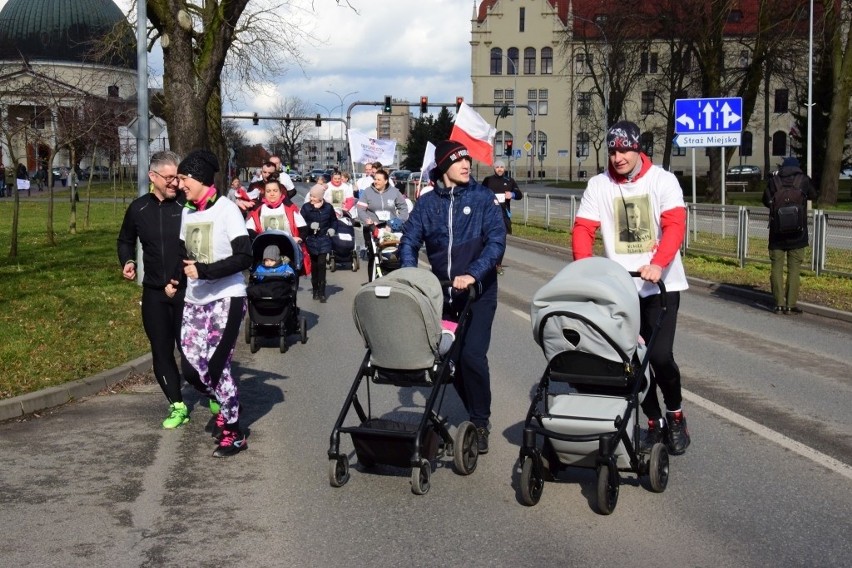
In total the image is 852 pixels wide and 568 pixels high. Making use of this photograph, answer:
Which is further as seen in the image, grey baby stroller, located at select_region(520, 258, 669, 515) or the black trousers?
the black trousers

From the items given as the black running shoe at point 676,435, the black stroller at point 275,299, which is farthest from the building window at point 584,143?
the black running shoe at point 676,435

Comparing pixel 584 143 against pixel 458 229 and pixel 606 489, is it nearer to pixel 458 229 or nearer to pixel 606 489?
pixel 458 229

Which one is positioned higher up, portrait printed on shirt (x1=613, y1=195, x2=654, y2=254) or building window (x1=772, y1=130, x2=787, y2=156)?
building window (x1=772, y1=130, x2=787, y2=156)

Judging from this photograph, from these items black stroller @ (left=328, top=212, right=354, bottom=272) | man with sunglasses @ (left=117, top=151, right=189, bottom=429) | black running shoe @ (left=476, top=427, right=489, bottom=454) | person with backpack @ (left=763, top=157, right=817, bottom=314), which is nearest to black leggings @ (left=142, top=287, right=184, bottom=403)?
man with sunglasses @ (left=117, top=151, right=189, bottom=429)

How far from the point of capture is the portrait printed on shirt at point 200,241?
7094 mm

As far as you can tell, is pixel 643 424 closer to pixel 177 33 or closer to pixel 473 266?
pixel 473 266

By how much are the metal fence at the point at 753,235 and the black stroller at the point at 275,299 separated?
830cm

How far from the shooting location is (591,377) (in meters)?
5.75

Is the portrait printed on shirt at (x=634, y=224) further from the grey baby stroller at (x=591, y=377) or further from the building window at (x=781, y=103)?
the building window at (x=781, y=103)

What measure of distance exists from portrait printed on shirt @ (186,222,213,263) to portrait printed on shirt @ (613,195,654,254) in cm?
260

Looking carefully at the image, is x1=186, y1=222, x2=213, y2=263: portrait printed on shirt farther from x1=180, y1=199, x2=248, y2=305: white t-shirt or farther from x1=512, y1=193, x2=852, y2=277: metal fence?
x1=512, y1=193, x2=852, y2=277: metal fence

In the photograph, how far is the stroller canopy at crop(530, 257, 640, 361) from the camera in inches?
221

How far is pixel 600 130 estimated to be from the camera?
90750 millimetres

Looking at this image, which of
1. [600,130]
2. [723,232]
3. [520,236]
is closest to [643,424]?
[723,232]
